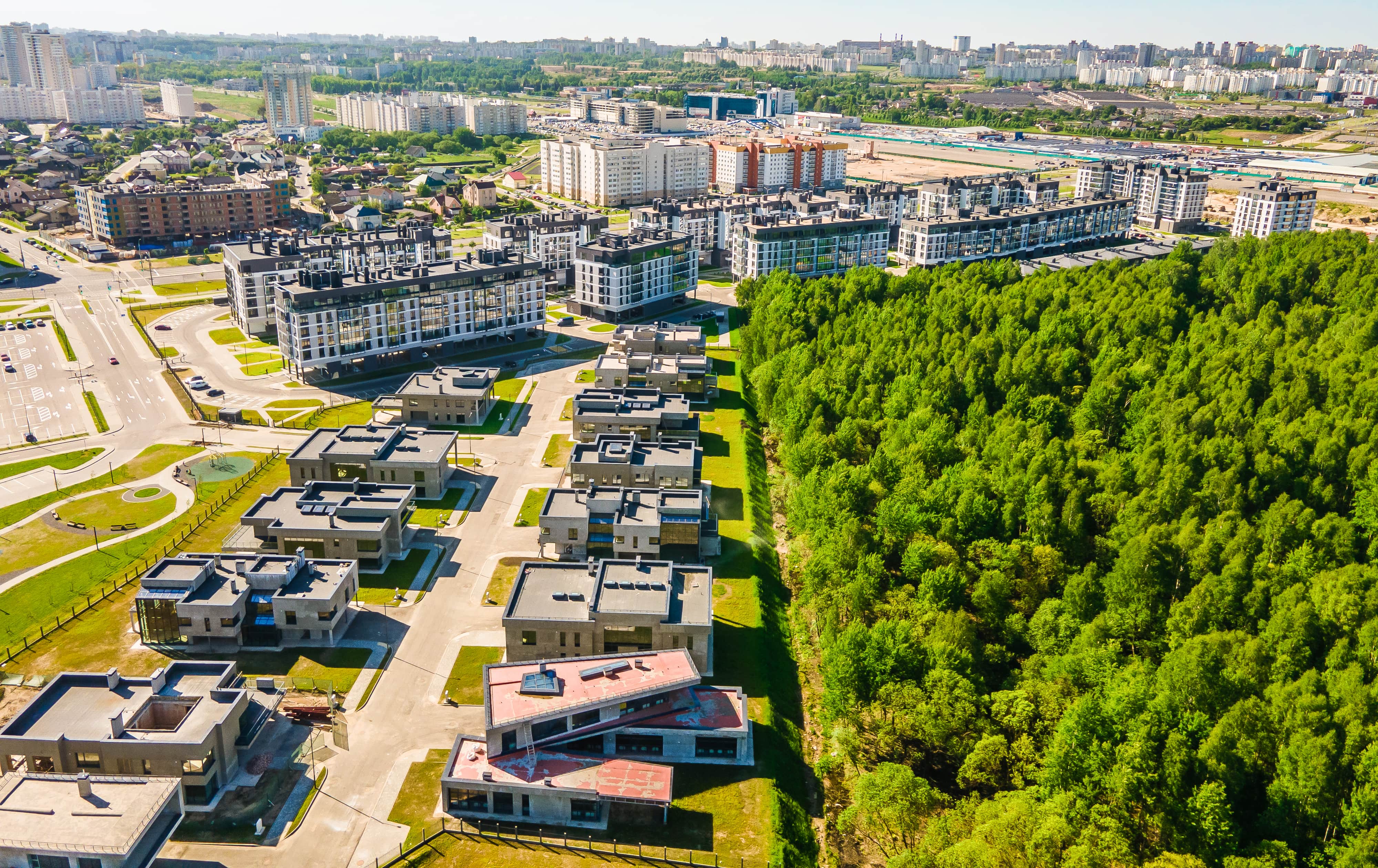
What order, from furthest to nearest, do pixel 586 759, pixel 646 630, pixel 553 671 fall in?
pixel 646 630 → pixel 553 671 → pixel 586 759

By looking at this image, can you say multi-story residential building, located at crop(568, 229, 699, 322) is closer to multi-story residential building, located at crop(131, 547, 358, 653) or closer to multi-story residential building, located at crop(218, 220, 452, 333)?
multi-story residential building, located at crop(218, 220, 452, 333)

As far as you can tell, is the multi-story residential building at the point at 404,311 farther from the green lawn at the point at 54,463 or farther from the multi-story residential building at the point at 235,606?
the multi-story residential building at the point at 235,606

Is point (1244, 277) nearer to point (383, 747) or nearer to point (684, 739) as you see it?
point (684, 739)

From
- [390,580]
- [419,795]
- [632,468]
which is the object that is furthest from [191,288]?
[419,795]

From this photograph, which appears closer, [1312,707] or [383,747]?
[1312,707]

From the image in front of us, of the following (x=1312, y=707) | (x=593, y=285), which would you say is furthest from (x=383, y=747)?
(x=593, y=285)
